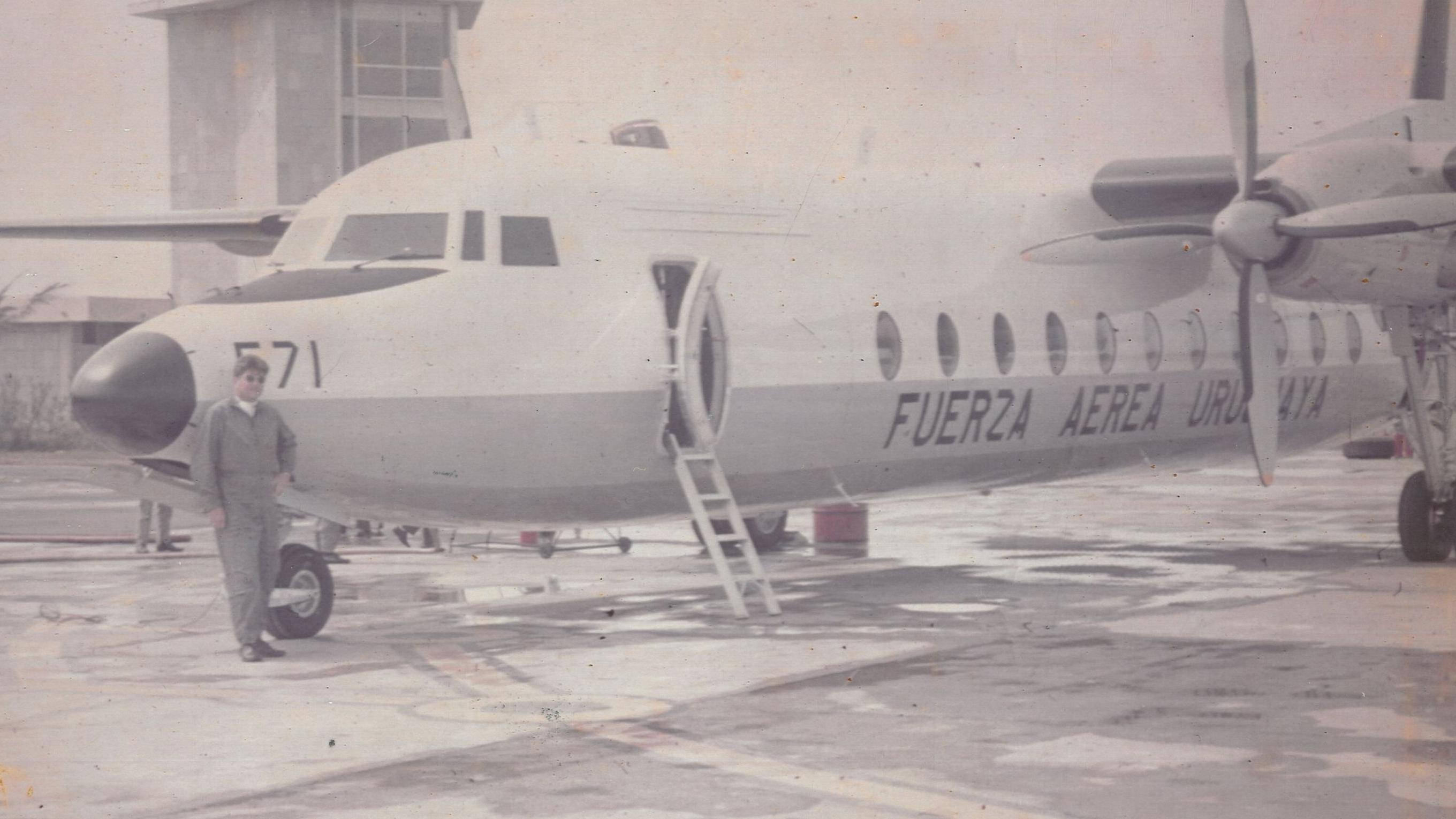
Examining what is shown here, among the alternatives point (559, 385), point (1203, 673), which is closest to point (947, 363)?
point (559, 385)

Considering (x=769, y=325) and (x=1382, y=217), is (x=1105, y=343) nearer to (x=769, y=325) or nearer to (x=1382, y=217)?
(x=1382, y=217)

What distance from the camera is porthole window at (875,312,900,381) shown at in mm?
13477

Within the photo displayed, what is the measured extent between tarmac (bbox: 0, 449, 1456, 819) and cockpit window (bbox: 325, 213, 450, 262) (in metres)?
2.54

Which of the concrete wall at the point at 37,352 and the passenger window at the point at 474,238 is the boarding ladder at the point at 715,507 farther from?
the concrete wall at the point at 37,352

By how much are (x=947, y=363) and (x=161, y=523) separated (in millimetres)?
8929

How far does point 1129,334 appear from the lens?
15750 millimetres

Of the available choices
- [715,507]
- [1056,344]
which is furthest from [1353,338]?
[715,507]

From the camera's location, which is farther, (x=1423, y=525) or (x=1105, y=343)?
(x=1423, y=525)

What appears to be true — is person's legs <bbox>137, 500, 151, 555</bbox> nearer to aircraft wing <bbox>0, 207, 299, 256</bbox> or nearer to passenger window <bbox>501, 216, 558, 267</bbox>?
aircraft wing <bbox>0, 207, 299, 256</bbox>

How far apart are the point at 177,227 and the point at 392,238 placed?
5.92 m

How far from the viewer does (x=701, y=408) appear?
11.9 m

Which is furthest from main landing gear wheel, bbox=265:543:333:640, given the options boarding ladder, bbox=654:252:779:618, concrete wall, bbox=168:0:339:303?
concrete wall, bbox=168:0:339:303

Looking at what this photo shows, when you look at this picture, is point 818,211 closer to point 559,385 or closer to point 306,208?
point 559,385

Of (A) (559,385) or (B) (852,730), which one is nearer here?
(B) (852,730)
